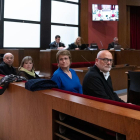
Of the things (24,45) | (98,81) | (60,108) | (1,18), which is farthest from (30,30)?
(60,108)

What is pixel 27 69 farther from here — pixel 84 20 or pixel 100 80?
pixel 84 20

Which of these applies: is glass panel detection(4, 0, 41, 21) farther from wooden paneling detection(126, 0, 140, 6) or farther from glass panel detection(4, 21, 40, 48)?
wooden paneling detection(126, 0, 140, 6)

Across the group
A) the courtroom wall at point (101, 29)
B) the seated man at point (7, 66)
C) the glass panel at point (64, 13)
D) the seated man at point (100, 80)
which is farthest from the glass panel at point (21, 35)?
the seated man at point (100, 80)

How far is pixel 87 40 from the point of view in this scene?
914 cm

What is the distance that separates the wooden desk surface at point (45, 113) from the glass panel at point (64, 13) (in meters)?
6.41

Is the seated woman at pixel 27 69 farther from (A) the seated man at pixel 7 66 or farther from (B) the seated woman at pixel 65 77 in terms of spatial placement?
(B) the seated woman at pixel 65 77

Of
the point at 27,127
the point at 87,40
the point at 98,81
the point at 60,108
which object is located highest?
the point at 87,40

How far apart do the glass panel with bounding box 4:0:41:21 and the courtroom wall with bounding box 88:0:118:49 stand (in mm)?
2330

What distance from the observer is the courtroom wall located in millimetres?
9203

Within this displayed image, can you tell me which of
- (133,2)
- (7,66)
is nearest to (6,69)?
(7,66)

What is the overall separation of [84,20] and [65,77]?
709 centimetres

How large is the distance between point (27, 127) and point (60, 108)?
575 mm

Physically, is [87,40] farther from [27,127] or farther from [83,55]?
[27,127]

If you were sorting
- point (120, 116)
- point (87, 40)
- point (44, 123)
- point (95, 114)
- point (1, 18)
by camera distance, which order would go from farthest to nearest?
1. point (87, 40)
2. point (1, 18)
3. point (44, 123)
4. point (95, 114)
5. point (120, 116)
